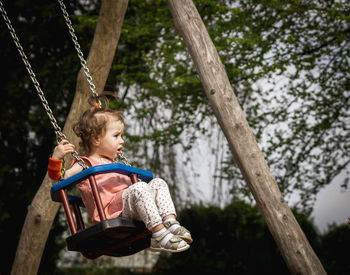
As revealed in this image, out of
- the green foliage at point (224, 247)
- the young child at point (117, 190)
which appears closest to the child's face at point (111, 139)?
the young child at point (117, 190)

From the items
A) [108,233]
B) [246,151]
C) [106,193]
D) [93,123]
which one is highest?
[93,123]

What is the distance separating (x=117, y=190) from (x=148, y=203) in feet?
1.60

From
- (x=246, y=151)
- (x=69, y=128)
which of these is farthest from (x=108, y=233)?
(x=69, y=128)

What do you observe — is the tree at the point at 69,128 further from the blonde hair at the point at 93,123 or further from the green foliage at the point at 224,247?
the green foliage at the point at 224,247

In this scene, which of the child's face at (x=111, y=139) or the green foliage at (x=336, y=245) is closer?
the child's face at (x=111, y=139)

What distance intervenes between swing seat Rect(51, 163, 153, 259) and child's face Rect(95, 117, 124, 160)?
294 millimetres

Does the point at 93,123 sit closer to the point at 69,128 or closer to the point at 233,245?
the point at 69,128

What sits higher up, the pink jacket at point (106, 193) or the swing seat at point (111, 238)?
the pink jacket at point (106, 193)

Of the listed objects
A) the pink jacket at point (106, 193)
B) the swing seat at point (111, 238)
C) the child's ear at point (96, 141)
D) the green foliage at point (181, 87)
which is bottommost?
the swing seat at point (111, 238)

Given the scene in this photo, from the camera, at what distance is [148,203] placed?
9.50 ft

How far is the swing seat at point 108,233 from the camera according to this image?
281cm

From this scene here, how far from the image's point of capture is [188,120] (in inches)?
330

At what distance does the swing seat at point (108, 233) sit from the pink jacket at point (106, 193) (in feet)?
0.52

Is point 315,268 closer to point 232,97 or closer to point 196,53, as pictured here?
point 232,97
